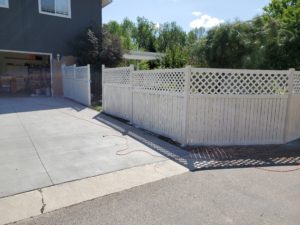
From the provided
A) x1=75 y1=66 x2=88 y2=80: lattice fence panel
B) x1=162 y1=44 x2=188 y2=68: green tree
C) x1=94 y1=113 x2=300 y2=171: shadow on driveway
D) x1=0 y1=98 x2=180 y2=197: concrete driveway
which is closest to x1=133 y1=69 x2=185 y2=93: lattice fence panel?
x1=94 y1=113 x2=300 y2=171: shadow on driveway

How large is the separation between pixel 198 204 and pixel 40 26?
14.3m

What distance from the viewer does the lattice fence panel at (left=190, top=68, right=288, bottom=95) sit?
533cm

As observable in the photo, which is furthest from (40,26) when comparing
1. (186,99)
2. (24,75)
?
(186,99)

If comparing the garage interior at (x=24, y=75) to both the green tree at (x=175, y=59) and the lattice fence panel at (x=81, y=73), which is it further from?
the green tree at (x=175, y=59)

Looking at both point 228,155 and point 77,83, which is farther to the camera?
point 77,83

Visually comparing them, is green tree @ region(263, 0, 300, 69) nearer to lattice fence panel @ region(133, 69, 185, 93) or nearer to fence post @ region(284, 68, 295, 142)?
fence post @ region(284, 68, 295, 142)

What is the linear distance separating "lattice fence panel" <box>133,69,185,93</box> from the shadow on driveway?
1296mm

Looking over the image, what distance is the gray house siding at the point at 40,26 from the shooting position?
1330 cm

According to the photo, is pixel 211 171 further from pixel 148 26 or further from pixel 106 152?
pixel 148 26

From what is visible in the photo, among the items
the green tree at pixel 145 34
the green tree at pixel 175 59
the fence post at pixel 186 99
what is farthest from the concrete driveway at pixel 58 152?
the green tree at pixel 145 34

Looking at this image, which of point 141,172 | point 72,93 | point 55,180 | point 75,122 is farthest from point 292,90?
point 72,93

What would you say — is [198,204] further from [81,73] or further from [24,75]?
[24,75]

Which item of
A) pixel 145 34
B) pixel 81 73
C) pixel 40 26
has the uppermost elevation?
pixel 145 34

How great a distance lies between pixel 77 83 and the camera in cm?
1259
